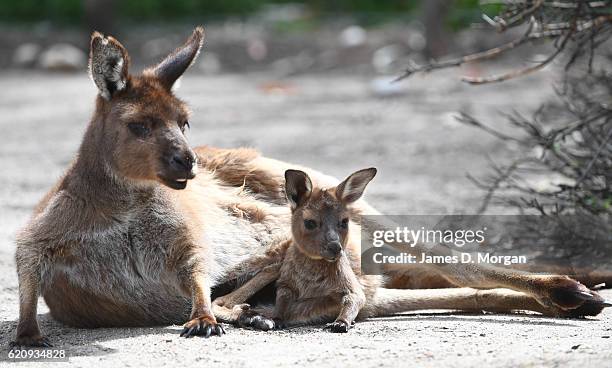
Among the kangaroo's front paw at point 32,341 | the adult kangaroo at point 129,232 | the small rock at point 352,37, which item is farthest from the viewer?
the small rock at point 352,37

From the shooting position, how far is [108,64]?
5117 mm

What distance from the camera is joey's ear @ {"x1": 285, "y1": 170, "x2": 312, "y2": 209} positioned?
212 inches

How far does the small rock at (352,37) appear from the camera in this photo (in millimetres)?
18994

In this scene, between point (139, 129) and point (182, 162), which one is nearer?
point (182, 162)

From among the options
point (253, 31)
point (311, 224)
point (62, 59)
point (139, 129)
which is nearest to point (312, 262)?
point (311, 224)

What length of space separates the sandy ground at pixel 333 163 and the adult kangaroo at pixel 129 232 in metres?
0.14

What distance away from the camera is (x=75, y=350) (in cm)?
491

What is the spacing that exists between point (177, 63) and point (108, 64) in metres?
0.44

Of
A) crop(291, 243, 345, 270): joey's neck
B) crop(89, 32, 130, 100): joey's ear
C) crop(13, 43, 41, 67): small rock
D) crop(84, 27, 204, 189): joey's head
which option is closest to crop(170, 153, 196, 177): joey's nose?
crop(84, 27, 204, 189): joey's head

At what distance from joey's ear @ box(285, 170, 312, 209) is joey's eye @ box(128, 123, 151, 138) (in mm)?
760

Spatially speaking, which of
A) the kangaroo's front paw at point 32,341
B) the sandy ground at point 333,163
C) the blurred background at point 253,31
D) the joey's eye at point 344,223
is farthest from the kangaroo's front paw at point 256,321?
the blurred background at point 253,31

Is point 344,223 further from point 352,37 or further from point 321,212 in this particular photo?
point 352,37

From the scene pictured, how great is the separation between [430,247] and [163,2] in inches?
693
